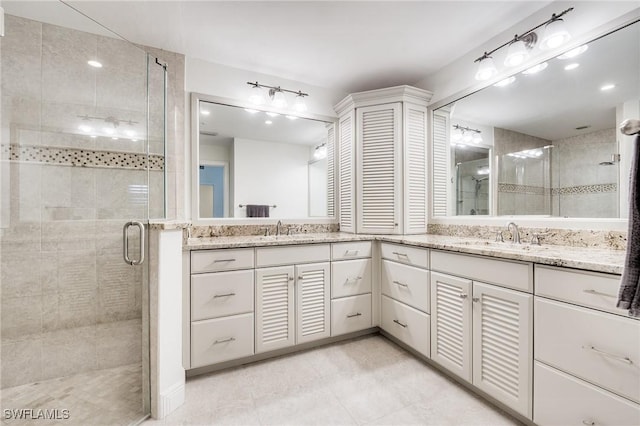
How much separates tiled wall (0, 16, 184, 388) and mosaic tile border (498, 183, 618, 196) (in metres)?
2.59

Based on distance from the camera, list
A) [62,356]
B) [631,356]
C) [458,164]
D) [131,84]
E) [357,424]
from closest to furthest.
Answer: [631,356], [357,424], [62,356], [131,84], [458,164]

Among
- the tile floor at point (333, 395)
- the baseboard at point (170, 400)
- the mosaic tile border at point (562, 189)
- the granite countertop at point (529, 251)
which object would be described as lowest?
the tile floor at point (333, 395)

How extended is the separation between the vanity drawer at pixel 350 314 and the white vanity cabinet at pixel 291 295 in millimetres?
69

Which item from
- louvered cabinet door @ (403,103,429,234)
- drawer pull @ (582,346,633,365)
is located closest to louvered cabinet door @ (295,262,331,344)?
louvered cabinet door @ (403,103,429,234)

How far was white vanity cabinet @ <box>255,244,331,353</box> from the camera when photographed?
6.31 ft

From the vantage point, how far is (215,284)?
1.78 m

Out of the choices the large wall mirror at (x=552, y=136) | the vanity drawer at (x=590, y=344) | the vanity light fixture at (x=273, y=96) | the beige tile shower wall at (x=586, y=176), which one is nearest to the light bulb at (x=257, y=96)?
the vanity light fixture at (x=273, y=96)

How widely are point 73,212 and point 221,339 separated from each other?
1.28 m

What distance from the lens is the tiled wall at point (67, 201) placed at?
155cm

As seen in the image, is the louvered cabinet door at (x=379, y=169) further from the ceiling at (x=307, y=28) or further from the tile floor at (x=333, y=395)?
the tile floor at (x=333, y=395)

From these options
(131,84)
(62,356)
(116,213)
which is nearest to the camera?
(62,356)

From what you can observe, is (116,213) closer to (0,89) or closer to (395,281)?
(0,89)

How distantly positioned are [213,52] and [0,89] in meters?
1.33

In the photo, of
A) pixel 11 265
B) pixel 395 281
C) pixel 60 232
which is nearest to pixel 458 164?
pixel 395 281
